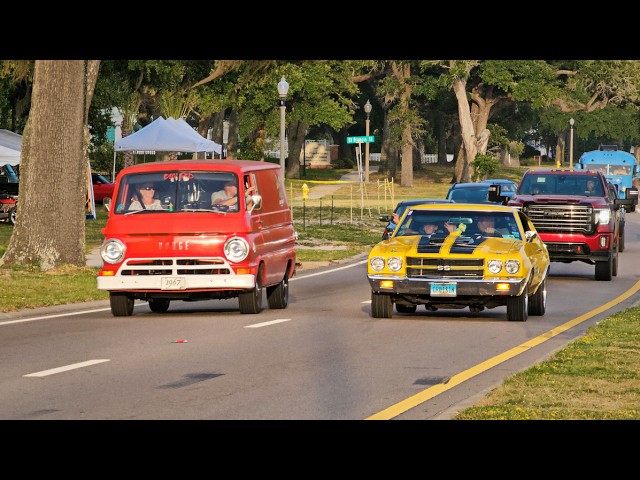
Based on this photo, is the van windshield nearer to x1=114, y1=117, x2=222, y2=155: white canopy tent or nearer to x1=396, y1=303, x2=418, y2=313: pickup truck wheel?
x1=396, y1=303, x2=418, y2=313: pickup truck wheel

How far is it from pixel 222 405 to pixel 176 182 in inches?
371

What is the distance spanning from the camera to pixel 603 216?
29391mm

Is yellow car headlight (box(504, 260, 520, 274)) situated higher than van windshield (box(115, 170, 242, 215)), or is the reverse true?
van windshield (box(115, 170, 242, 215))

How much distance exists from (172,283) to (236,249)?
0.98 meters

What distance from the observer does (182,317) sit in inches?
862

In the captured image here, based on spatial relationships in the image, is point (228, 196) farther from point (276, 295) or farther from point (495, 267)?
point (495, 267)

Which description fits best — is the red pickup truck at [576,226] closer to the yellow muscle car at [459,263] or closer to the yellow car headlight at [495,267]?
the yellow muscle car at [459,263]

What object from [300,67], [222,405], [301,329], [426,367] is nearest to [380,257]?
[301,329]

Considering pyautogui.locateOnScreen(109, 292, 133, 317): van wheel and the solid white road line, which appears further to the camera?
pyautogui.locateOnScreen(109, 292, 133, 317): van wheel

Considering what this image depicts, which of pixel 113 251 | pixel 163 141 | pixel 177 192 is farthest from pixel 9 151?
pixel 113 251

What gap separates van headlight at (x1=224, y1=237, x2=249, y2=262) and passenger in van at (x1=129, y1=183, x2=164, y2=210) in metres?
1.27

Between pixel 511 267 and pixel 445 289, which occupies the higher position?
pixel 511 267

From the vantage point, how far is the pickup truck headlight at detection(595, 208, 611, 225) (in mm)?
29312

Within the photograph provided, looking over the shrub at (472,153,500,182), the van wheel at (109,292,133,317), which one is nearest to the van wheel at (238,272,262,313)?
the van wheel at (109,292,133,317)
